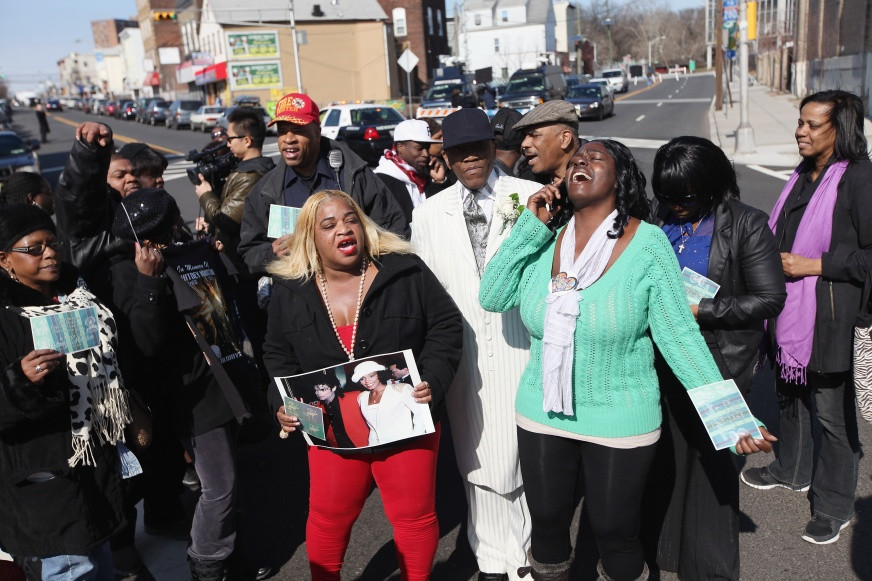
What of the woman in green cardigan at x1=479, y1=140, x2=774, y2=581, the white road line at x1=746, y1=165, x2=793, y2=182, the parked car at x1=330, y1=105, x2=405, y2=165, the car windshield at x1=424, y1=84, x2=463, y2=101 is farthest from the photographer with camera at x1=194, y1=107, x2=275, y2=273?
the car windshield at x1=424, y1=84, x2=463, y2=101

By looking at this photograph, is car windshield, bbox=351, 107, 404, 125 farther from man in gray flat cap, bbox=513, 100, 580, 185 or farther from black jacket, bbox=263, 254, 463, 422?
black jacket, bbox=263, 254, 463, 422

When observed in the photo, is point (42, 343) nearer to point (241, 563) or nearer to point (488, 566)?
point (241, 563)

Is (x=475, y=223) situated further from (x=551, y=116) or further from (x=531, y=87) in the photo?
(x=531, y=87)

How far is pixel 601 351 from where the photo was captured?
2.59 m

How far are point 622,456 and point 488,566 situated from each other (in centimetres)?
111

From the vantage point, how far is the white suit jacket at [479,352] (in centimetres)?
320

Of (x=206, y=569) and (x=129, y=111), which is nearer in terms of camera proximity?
(x=206, y=569)

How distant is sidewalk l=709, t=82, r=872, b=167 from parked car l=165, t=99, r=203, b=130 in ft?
95.5

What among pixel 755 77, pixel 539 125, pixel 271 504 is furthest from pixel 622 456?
pixel 755 77

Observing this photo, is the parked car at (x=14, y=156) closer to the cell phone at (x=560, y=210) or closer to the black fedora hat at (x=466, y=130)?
the black fedora hat at (x=466, y=130)

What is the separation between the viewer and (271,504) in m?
4.31

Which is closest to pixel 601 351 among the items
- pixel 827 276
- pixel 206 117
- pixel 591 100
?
pixel 827 276

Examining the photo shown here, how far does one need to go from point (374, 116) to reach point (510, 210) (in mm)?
21510

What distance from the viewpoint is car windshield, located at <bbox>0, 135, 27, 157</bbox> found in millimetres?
19812
